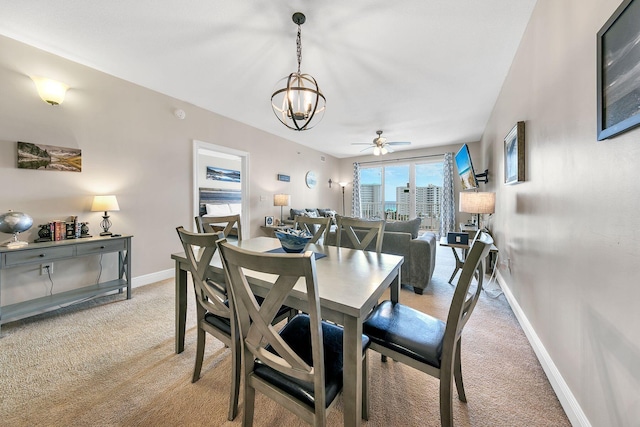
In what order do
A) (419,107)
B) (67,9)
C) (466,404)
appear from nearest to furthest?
(466,404) < (67,9) < (419,107)

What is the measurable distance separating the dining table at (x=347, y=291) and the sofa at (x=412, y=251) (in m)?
1.17

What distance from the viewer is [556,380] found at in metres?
1.38

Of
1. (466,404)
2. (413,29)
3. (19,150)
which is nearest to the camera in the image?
(466,404)

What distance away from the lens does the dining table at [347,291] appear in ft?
2.98

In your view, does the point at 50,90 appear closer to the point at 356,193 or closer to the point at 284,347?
the point at 284,347

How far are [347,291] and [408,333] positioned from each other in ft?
1.46

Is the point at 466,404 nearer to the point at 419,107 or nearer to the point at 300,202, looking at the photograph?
the point at 419,107

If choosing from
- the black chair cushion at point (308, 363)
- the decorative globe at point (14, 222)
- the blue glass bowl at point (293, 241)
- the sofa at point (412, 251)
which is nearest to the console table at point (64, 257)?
the decorative globe at point (14, 222)

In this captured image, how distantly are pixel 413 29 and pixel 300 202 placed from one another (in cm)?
451

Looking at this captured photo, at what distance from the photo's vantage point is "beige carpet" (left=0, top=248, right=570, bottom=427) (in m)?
1.25

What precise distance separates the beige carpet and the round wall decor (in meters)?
4.57

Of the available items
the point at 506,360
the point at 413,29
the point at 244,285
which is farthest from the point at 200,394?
the point at 413,29

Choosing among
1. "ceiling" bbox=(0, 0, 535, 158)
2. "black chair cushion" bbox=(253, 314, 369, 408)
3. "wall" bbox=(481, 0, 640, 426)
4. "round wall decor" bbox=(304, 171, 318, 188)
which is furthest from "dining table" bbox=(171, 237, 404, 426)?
"round wall decor" bbox=(304, 171, 318, 188)

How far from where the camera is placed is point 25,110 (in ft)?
7.45
